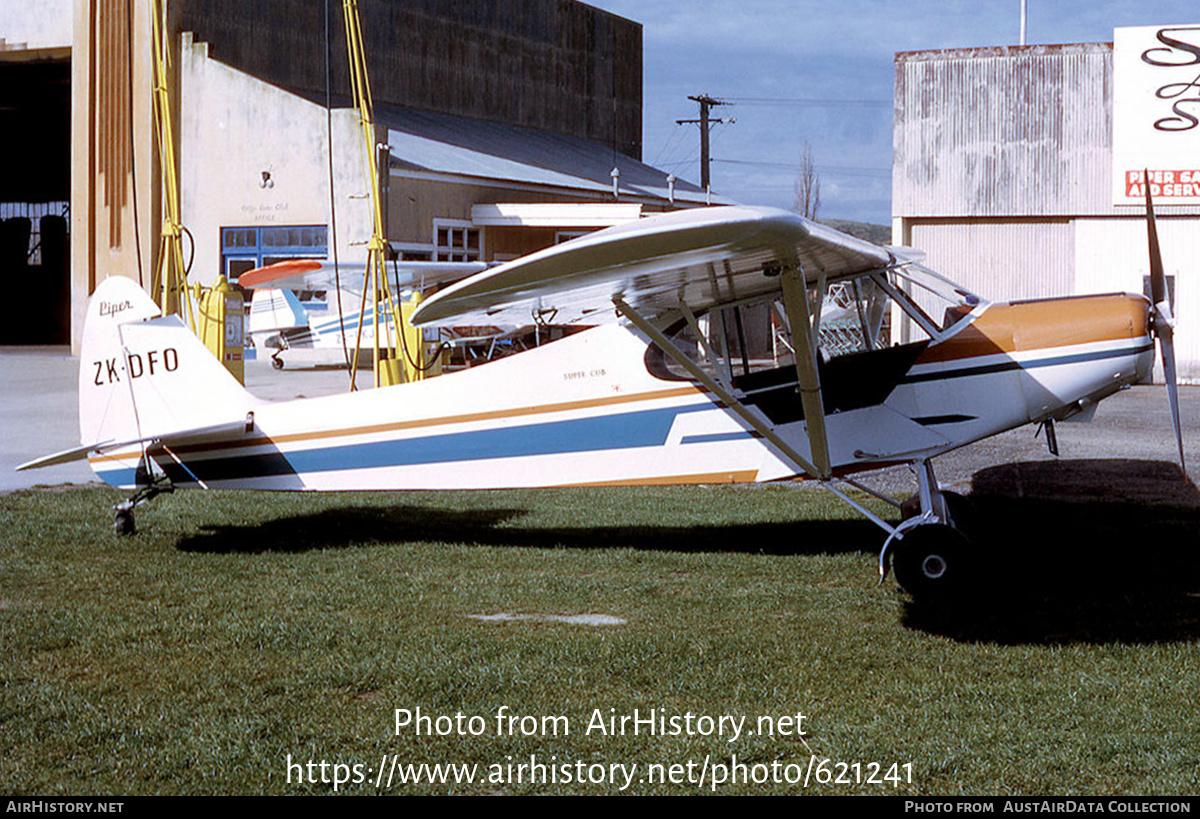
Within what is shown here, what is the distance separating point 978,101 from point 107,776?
25450 millimetres

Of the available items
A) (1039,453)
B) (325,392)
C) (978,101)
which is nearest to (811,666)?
(1039,453)

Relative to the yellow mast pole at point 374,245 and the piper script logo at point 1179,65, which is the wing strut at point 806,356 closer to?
the yellow mast pole at point 374,245

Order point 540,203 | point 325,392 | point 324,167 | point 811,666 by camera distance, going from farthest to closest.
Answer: point 540,203
point 324,167
point 325,392
point 811,666

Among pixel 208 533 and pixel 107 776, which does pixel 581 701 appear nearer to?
pixel 107 776

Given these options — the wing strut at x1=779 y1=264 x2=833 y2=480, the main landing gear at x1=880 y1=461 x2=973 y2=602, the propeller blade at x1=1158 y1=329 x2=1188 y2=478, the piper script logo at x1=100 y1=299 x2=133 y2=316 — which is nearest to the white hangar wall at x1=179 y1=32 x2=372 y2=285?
the piper script logo at x1=100 y1=299 x2=133 y2=316

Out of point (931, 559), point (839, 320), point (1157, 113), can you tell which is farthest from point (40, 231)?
point (931, 559)

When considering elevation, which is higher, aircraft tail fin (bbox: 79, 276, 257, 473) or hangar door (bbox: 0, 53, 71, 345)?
hangar door (bbox: 0, 53, 71, 345)

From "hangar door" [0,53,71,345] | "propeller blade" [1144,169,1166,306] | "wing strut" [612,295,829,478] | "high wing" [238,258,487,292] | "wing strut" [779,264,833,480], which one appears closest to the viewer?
"wing strut" [779,264,833,480]

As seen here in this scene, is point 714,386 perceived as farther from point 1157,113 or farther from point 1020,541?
point 1157,113

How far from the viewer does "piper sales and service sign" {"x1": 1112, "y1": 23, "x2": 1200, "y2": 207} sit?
80.9 feet

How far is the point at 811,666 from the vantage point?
5598 millimetres

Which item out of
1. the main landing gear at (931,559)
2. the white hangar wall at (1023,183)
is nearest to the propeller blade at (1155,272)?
the main landing gear at (931,559)

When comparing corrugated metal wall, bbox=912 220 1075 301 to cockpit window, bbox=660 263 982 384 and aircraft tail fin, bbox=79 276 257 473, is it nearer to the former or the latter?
cockpit window, bbox=660 263 982 384

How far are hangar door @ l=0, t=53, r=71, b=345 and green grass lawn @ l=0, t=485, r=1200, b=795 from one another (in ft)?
120
